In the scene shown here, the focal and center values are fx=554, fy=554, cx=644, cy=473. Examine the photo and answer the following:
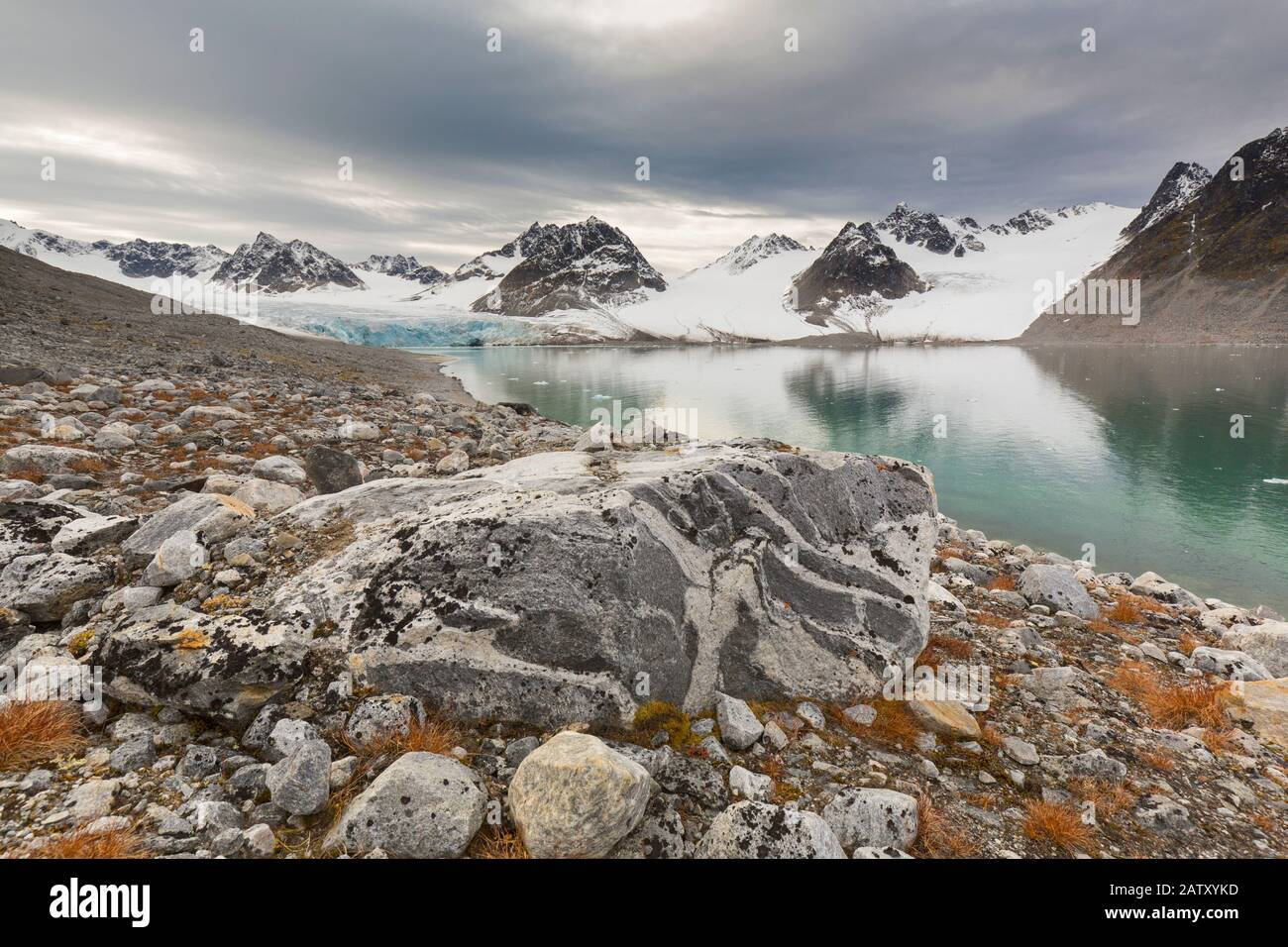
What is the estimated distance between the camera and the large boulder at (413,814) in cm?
346

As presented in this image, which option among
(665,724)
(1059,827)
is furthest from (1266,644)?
(665,724)

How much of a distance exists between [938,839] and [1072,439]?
4100 centimetres

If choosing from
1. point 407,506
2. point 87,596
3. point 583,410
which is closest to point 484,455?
point 407,506

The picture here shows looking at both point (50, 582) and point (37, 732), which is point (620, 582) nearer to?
point (37, 732)

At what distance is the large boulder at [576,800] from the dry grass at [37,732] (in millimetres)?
3112

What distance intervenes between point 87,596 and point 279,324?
140 metres

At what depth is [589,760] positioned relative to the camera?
376 centimetres

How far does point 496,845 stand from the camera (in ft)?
12.1

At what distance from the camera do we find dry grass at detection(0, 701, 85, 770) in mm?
3643

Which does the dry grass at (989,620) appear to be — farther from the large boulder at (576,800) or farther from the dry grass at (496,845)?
the dry grass at (496,845)

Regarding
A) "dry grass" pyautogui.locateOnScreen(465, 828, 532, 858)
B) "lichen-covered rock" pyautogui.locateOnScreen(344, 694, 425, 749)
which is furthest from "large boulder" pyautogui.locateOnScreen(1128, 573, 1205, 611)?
"lichen-covered rock" pyautogui.locateOnScreen(344, 694, 425, 749)

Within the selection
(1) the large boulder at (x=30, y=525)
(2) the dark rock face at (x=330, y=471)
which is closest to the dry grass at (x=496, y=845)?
(1) the large boulder at (x=30, y=525)

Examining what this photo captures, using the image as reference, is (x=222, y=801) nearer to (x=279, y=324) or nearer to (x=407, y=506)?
(x=407, y=506)

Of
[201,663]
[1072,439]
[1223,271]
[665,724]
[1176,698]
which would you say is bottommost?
[1176,698]
